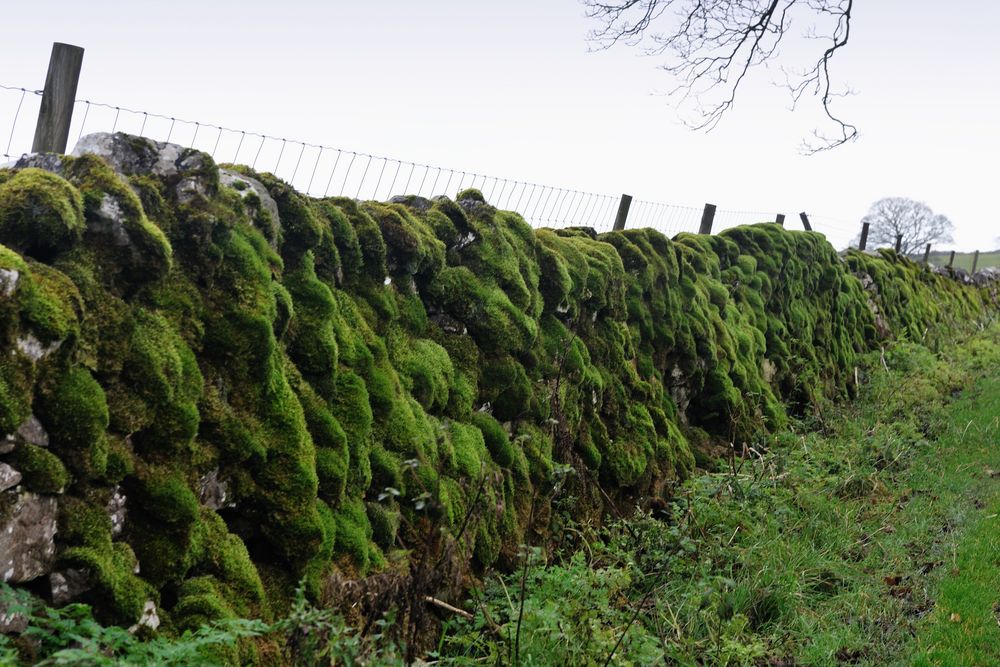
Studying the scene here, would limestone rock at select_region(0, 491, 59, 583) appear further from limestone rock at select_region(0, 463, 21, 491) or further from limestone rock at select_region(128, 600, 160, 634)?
limestone rock at select_region(128, 600, 160, 634)

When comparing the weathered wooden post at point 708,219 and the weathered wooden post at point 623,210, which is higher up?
the weathered wooden post at point 708,219

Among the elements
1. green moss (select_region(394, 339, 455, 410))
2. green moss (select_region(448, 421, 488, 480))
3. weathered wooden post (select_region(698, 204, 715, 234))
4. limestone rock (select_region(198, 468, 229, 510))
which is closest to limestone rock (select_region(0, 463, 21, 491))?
limestone rock (select_region(198, 468, 229, 510))

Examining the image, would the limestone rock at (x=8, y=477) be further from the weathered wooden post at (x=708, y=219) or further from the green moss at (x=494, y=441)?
the weathered wooden post at (x=708, y=219)

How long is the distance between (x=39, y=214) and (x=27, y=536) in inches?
47.1

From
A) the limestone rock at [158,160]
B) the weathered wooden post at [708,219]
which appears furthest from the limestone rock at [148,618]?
the weathered wooden post at [708,219]

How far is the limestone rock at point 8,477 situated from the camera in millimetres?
2717

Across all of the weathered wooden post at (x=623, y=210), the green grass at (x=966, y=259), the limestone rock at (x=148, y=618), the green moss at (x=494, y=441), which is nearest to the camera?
the limestone rock at (x=148, y=618)

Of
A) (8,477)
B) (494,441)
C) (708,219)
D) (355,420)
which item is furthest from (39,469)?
(708,219)

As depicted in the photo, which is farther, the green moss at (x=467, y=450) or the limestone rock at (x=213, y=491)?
the green moss at (x=467, y=450)

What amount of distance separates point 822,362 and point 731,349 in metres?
3.57

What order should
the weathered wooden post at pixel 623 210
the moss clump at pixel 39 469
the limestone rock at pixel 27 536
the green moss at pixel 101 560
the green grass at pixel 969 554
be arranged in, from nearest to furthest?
the limestone rock at pixel 27 536 < the moss clump at pixel 39 469 < the green moss at pixel 101 560 < the green grass at pixel 969 554 < the weathered wooden post at pixel 623 210

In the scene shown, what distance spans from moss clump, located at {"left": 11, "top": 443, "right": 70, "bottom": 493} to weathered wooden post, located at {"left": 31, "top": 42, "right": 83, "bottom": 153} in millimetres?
2507

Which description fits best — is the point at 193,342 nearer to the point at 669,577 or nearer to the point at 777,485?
the point at 669,577

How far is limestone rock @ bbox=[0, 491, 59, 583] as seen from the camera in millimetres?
2684
